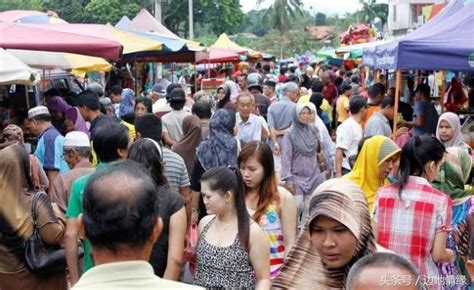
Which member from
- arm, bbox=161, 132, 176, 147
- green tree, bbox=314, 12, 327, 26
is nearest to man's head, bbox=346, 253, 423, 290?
arm, bbox=161, 132, 176, 147

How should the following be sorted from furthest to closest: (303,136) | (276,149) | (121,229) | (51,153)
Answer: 1. (276,149)
2. (303,136)
3. (51,153)
4. (121,229)

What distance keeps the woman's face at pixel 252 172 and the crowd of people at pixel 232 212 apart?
1cm

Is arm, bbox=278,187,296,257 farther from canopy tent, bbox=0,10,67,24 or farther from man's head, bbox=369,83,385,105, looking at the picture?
canopy tent, bbox=0,10,67,24

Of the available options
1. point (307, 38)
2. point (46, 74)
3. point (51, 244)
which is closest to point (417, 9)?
point (46, 74)

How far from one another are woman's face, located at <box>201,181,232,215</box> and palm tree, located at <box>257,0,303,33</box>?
6819 cm

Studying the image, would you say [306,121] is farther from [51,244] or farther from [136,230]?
[136,230]

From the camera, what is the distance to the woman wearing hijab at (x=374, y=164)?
550 centimetres

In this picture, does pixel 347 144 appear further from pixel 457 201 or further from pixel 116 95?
pixel 116 95

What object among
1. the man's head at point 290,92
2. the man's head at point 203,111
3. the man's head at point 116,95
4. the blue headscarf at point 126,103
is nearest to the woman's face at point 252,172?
the man's head at point 203,111

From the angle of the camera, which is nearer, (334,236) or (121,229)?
(121,229)

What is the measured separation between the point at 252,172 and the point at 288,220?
0.46 metres

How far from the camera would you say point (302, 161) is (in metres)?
8.13

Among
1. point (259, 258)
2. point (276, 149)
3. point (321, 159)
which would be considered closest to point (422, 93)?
point (276, 149)

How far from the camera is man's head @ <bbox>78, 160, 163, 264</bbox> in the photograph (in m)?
2.35
